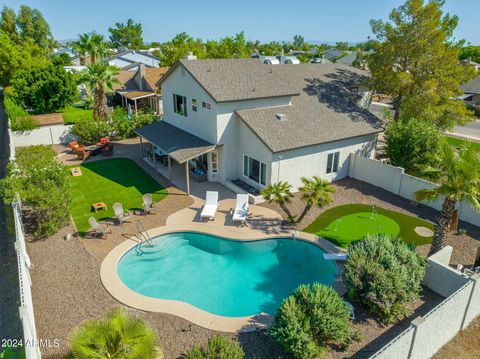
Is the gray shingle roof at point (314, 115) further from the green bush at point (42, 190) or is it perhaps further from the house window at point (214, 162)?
the green bush at point (42, 190)

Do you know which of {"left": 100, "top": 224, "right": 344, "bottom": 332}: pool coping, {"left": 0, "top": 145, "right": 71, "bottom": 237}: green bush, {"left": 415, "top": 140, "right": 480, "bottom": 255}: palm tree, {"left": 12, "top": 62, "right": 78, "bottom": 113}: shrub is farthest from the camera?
{"left": 12, "top": 62, "right": 78, "bottom": 113}: shrub

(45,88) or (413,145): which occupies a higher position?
(45,88)

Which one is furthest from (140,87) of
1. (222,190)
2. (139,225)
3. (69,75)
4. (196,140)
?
(139,225)

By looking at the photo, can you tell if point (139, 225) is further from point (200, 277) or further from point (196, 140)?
point (196, 140)

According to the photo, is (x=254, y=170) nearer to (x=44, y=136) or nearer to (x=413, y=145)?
(x=413, y=145)

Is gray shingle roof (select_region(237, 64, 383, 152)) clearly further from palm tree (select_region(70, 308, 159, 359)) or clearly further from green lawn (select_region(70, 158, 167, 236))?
palm tree (select_region(70, 308, 159, 359))

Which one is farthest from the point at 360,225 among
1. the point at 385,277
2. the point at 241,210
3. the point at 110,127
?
the point at 110,127

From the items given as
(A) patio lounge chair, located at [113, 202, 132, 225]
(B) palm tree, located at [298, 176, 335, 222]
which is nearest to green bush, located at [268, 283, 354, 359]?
(B) palm tree, located at [298, 176, 335, 222]
